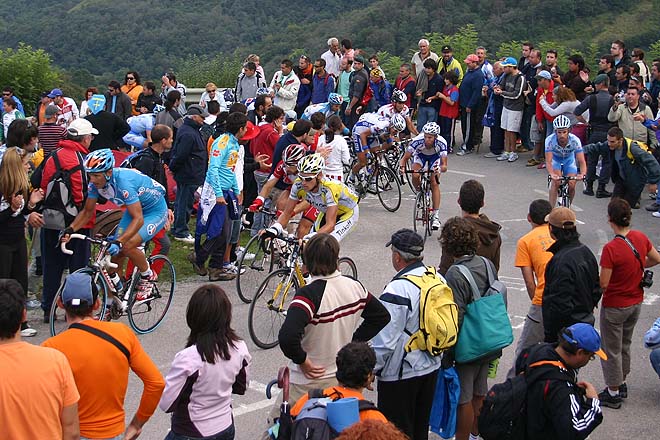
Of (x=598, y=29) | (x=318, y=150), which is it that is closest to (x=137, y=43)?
(x=598, y=29)

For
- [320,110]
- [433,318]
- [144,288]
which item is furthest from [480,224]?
[320,110]

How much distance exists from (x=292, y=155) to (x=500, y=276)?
3367 millimetres

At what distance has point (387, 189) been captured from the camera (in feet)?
54.4

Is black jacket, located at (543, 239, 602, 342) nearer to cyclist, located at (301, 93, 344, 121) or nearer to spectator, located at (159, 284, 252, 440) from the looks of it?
spectator, located at (159, 284, 252, 440)

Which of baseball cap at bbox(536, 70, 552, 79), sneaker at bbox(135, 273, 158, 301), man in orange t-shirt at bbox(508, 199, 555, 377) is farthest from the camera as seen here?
baseball cap at bbox(536, 70, 552, 79)

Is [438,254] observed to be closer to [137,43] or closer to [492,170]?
[492,170]

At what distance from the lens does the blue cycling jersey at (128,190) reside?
9.05m

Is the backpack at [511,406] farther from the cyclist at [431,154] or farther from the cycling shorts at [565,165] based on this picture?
the cycling shorts at [565,165]

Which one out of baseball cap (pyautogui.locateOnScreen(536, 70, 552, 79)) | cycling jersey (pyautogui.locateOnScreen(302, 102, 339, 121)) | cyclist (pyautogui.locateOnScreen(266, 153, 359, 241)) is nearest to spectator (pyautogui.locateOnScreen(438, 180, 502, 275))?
cyclist (pyautogui.locateOnScreen(266, 153, 359, 241))

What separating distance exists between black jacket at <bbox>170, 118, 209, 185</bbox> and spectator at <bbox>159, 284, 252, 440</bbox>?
7949mm

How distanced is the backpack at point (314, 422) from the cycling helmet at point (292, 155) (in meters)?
6.65

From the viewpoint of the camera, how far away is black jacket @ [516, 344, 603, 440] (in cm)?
542

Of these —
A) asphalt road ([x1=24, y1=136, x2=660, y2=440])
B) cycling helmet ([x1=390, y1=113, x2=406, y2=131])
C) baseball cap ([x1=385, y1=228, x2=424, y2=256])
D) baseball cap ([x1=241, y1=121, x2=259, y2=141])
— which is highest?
baseball cap ([x1=385, y1=228, x2=424, y2=256])

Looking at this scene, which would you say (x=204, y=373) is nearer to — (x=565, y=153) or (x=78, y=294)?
(x=78, y=294)
